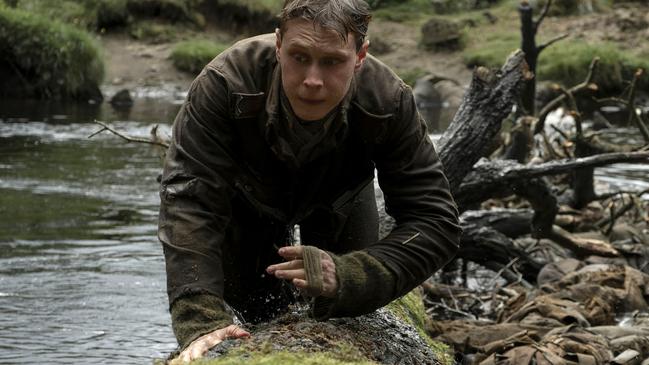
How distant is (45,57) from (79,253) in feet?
48.3

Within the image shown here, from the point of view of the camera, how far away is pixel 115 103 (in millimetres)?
24344

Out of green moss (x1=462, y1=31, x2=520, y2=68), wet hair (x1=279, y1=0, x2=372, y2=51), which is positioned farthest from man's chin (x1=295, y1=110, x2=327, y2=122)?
green moss (x1=462, y1=31, x2=520, y2=68)

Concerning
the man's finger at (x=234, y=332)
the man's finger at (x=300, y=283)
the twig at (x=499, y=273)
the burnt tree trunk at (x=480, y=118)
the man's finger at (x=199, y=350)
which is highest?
the man's finger at (x=300, y=283)

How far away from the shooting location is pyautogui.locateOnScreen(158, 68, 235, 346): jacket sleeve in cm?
393

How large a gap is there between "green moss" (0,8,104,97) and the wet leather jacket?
20.0m

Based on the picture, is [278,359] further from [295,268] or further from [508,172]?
[508,172]

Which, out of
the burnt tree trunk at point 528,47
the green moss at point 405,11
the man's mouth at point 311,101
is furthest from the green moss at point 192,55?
the man's mouth at point 311,101

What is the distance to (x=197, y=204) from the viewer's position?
4.07 m

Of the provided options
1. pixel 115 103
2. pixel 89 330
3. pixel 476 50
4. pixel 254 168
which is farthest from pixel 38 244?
pixel 476 50

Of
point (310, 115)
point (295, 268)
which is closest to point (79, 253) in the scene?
point (310, 115)

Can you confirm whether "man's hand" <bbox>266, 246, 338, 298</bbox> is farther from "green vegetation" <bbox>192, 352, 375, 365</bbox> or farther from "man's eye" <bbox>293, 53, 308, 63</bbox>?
"man's eye" <bbox>293, 53, 308, 63</bbox>

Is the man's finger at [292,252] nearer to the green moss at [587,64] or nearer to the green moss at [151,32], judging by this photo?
the green moss at [587,64]

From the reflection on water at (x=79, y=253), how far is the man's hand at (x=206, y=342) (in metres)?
3.06

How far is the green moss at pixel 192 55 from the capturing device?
28.5 meters
